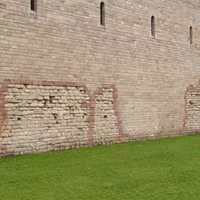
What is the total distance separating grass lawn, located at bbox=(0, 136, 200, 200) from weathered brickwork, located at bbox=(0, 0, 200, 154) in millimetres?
1152

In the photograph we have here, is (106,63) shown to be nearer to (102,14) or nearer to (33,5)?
(102,14)

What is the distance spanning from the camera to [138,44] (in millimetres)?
14156

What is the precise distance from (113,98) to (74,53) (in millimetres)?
1964

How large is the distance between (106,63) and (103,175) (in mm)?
5287

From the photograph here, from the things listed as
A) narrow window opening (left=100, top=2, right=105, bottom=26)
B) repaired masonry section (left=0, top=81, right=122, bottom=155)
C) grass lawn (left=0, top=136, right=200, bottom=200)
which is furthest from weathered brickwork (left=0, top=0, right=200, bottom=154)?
grass lawn (left=0, top=136, right=200, bottom=200)

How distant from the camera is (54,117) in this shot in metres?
11.1

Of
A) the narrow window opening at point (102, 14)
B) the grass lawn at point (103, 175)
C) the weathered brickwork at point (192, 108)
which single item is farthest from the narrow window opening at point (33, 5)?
the weathered brickwork at point (192, 108)

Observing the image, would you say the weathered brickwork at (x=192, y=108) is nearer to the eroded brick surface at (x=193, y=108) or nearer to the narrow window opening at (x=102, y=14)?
the eroded brick surface at (x=193, y=108)

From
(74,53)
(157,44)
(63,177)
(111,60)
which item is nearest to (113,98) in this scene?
(111,60)

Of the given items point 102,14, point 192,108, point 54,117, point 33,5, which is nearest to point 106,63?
point 102,14

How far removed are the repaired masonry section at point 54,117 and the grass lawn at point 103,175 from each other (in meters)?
0.43

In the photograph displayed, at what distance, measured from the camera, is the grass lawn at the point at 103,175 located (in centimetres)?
669

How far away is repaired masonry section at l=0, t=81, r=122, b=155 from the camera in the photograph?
10094 millimetres

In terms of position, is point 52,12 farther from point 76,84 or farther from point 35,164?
point 35,164
